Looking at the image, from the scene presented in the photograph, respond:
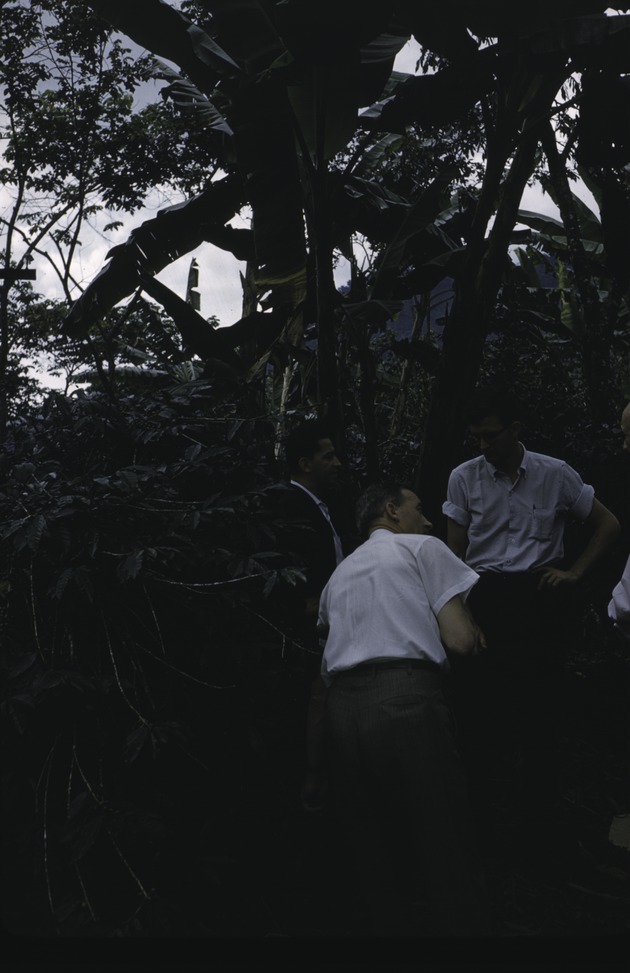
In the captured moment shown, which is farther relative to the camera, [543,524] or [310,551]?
[543,524]

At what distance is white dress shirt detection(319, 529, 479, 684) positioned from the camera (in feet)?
8.73

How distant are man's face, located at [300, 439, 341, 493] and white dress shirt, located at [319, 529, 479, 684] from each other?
2.85 ft

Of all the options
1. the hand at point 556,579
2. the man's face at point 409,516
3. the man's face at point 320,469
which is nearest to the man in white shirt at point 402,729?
the man's face at point 409,516

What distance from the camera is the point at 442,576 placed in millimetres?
2729

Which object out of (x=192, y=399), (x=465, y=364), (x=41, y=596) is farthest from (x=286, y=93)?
(x=41, y=596)

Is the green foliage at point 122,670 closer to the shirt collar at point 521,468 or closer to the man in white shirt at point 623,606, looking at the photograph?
the man in white shirt at point 623,606

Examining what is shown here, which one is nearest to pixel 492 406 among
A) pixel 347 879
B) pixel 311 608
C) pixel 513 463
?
pixel 513 463

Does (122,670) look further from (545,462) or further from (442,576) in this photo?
(545,462)

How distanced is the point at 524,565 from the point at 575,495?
420mm

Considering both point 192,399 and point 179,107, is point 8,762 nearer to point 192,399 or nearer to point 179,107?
point 192,399

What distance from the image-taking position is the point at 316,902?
3.47m

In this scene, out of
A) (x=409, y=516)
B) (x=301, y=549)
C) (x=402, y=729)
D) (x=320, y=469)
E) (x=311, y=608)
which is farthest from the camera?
(x=320, y=469)

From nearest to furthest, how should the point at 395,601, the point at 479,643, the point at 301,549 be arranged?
the point at 395,601, the point at 479,643, the point at 301,549

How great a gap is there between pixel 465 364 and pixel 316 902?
10.9 ft
